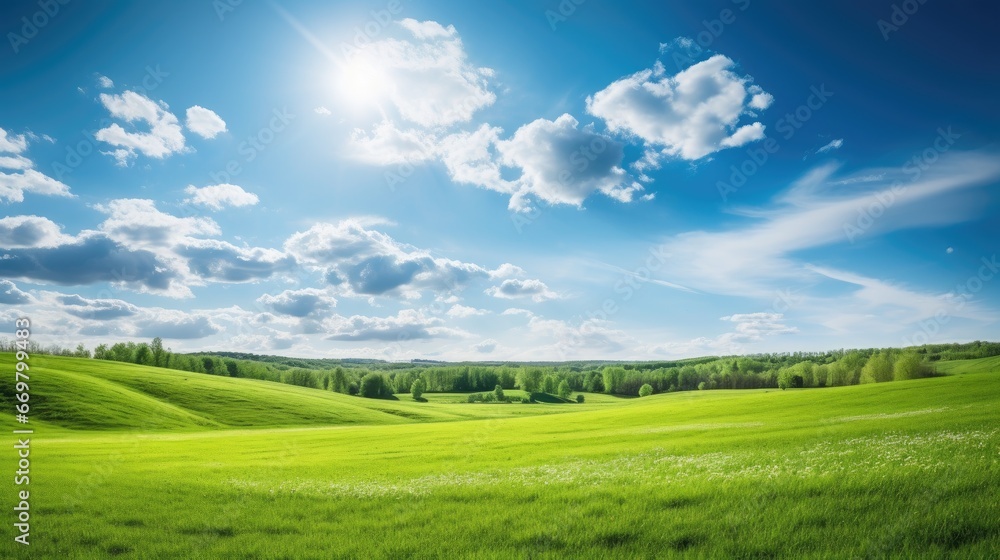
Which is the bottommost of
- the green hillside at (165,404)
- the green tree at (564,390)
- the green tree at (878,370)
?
the green tree at (564,390)

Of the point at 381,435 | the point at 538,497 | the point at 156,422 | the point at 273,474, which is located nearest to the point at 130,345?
the point at 156,422

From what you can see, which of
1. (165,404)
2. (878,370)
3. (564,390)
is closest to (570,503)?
(165,404)

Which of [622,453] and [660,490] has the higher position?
[660,490]

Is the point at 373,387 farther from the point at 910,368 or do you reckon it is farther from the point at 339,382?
the point at 910,368

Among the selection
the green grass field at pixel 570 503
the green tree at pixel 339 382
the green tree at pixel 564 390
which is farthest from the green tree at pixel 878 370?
the green tree at pixel 339 382

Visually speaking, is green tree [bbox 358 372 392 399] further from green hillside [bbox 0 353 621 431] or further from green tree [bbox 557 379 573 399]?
green tree [bbox 557 379 573 399]

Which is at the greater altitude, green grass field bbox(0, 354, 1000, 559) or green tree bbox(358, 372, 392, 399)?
green grass field bbox(0, 354, 1000, 559)

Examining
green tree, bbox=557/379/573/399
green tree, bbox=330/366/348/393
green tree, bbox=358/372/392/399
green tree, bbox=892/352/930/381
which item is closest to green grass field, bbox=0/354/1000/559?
green tree, bbox=892/352/930/381

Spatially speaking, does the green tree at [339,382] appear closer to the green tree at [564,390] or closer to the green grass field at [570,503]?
the green tree at [564,390]

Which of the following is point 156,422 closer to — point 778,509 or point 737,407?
point 737,407

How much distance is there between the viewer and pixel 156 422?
68.2 m

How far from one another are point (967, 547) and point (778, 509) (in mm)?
2613

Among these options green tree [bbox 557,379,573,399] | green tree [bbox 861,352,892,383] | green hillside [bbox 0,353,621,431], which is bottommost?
green tree [bbox 557,379,573,399]

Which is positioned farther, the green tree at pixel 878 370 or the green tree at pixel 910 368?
the green tree at pixel 878 370
